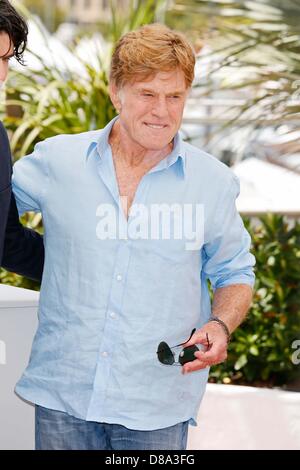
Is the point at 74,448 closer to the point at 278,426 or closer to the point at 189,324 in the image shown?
the point at 189,324

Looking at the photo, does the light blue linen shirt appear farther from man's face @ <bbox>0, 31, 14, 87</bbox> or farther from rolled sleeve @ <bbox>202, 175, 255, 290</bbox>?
man's face @ <bbox>0, 31, 14, 87</bbox>

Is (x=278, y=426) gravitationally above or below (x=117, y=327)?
below

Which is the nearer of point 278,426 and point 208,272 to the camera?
point 208,272

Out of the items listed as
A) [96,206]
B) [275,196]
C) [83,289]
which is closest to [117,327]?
[83,289]

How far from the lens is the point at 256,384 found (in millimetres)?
5078

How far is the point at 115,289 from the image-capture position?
79.5 inches

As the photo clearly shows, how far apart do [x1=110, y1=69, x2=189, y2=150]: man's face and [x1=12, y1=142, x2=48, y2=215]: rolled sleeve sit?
0.68ft

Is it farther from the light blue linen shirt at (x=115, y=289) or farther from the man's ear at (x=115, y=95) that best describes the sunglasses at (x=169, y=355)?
the man's ear at (x=115, y=95)

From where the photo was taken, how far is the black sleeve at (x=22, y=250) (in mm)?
2250

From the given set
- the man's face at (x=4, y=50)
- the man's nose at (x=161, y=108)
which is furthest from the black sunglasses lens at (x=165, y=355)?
the man's face at (x=4, y=50)

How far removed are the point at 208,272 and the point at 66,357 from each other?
36 cm

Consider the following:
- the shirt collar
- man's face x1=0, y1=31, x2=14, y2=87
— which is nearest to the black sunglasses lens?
the shirt collar

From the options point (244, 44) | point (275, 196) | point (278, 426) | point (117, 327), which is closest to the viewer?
point (117, 327)

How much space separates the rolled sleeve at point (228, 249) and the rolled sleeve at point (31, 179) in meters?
0.37
